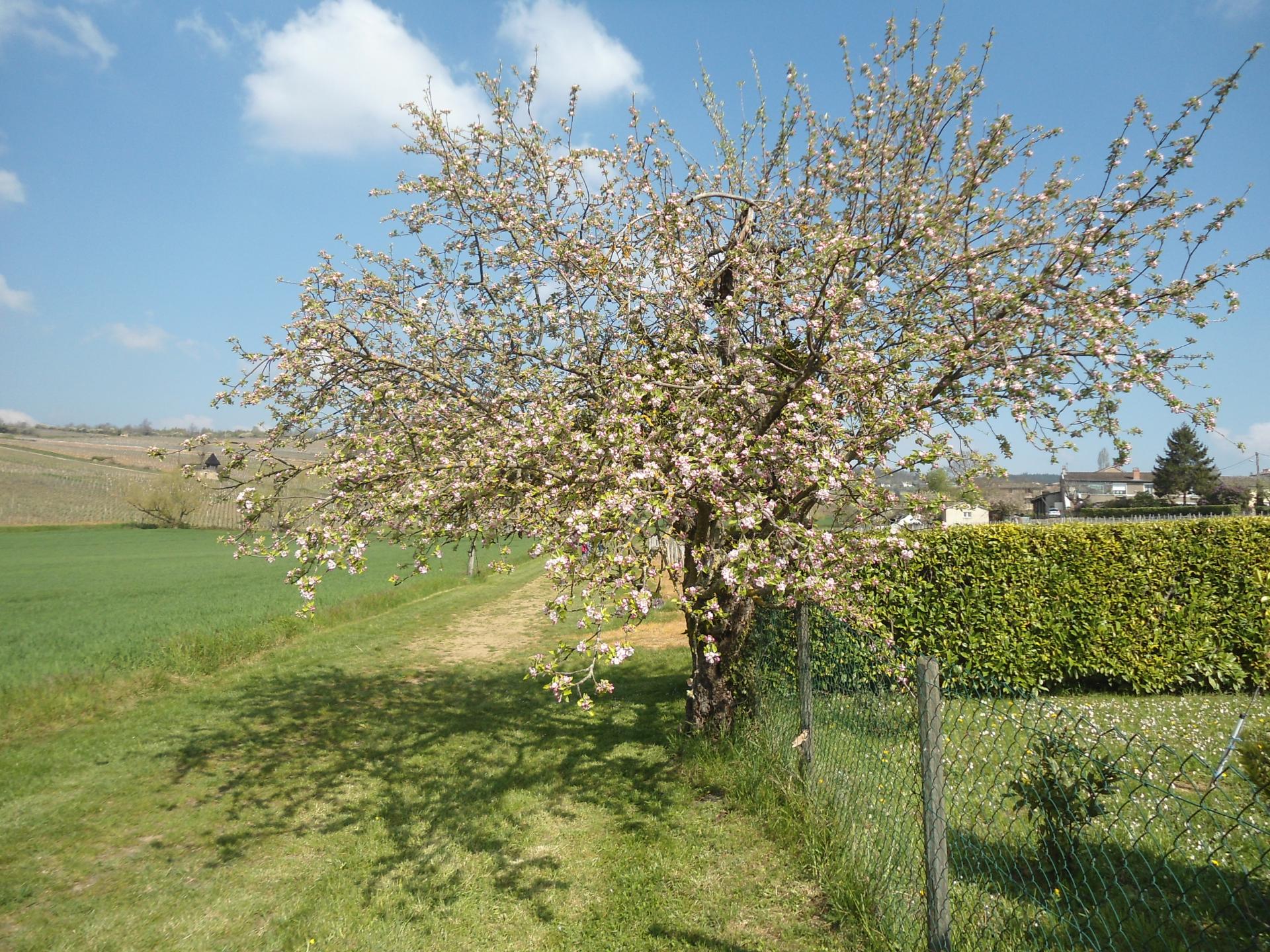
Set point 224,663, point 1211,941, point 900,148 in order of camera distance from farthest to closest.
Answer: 1. point 224,663
2. point 900,148
3. point 1211,941

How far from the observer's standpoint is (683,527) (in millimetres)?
7082

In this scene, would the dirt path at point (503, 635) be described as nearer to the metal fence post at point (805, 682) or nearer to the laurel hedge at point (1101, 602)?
the laurel hedge at point (1101, 602)

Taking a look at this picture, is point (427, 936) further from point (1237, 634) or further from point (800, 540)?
point (1237, 634)

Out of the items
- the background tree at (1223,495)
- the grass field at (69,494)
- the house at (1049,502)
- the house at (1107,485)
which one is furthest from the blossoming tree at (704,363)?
the house at (1107,485)

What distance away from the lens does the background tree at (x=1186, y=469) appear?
7244 centimetres

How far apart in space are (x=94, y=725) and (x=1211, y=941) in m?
13.5

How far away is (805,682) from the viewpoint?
6.19m

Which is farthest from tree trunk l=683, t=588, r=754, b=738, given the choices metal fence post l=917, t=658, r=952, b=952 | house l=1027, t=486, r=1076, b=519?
house l=1027, t=486, r=1076, b=519

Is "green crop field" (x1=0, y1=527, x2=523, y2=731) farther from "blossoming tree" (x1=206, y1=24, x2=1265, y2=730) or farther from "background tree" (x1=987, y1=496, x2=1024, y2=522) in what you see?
"background tree" (x1=987, y1=496, x2=1024, y2=522)

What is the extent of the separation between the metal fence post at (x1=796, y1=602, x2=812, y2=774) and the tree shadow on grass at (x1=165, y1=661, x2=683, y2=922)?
5.43ft

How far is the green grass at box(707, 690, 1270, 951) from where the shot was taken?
386cm

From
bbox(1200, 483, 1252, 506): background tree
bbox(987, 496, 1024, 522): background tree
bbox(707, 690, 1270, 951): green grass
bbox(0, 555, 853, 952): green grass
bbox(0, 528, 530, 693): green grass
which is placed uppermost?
bbox(1200, 483, 1252, 506): background tree

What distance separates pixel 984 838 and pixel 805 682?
175 cm

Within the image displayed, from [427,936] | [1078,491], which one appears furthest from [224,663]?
[1078,491]
